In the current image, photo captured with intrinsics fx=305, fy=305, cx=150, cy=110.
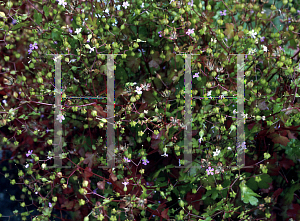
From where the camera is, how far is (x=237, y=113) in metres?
1.31

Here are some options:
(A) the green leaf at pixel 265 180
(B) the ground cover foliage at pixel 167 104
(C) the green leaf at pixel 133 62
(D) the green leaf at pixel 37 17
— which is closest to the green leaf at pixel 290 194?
(B) the ground cover foliage at pixel 167 104

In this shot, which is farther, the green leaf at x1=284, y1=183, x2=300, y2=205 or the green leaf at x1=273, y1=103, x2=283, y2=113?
the green leaf at x1=284, y1=183, x2=300, y2=205

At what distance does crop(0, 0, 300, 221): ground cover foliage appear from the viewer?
125 cm

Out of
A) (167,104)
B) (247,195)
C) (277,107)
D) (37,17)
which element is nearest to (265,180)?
(247,195)

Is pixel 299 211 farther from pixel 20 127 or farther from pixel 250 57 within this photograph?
pixel 20 127

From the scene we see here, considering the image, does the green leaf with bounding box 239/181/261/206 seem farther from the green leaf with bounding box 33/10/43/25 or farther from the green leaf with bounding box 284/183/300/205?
the green leaf with bounding box 33/10/43/25

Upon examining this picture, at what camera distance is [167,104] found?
1.31 meters

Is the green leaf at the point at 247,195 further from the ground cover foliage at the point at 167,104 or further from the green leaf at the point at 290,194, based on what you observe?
the green leaf at the point at 290,194

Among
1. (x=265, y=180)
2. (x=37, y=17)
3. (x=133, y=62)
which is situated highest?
(x=37, y=17)

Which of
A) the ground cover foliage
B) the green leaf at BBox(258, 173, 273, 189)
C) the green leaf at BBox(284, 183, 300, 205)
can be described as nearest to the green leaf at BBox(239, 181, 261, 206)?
the ground cover foliage

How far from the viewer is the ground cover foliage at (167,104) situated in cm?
125

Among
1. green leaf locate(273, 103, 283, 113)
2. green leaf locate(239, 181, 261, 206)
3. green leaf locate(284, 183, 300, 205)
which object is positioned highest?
green leaf locate(273, 103, 283, 113)

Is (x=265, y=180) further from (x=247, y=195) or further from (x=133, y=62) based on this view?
(x=133, y=62)

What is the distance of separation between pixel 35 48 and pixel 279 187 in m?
1.39
